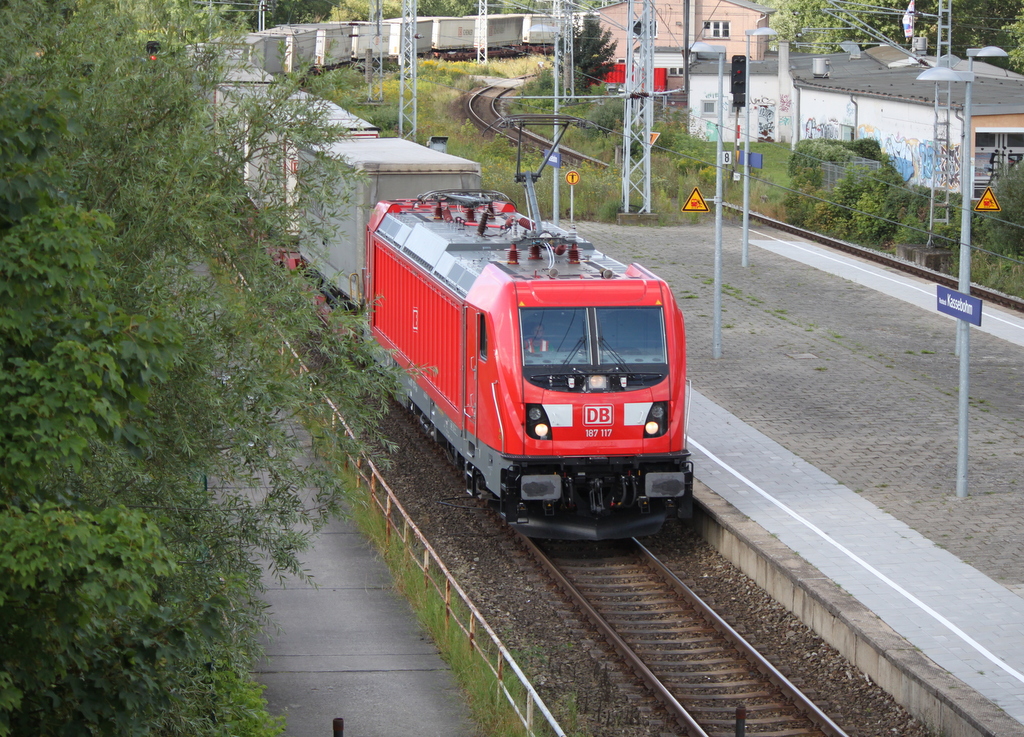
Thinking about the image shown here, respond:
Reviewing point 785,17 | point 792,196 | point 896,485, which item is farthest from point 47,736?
point 785,17

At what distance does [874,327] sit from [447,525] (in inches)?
526

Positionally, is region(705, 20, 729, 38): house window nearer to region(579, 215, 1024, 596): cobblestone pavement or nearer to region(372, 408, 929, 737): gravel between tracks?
region(579, 215, 1024, 596): cobblestone pavement

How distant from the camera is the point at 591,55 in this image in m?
68.5

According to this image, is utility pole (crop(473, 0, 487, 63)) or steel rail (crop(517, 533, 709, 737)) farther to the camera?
utility pole (crop(473, 0, 487, 63))

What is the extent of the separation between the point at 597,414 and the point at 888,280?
19387 mm

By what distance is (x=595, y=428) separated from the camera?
14398 millimetres

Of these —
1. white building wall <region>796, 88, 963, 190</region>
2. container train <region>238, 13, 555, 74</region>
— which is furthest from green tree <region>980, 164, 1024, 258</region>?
container train <region>238, 13, 555, 74</region>

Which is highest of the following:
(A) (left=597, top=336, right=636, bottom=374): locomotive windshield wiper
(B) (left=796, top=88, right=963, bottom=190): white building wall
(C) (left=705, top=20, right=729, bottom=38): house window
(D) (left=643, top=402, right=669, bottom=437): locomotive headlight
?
(C) (left=705, top=20, right=729, bottom=38): house window

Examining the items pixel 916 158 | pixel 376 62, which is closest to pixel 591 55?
pixel 376 62

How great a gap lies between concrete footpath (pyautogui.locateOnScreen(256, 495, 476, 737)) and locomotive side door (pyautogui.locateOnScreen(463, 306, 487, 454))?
195 cm

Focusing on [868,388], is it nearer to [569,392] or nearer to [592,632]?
[569,392]

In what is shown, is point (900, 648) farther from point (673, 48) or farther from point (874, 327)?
point (673, 48)

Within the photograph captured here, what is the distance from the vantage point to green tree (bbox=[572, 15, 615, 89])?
68188mm

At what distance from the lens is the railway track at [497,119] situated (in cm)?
4886
